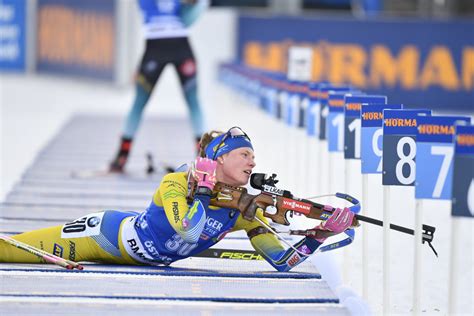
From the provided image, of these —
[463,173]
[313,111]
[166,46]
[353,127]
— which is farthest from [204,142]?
[166,46]

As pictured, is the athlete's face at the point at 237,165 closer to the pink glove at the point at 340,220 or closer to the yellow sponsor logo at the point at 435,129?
the pink glove at the point at 340,220

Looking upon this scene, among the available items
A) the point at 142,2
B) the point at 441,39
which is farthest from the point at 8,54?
the point at 142,2

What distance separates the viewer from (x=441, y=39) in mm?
20609

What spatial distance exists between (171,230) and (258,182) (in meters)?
0.49

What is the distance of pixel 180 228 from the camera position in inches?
223

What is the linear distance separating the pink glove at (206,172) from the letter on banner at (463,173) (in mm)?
1445

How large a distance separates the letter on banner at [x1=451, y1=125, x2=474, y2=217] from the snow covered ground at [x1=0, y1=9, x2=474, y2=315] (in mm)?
141

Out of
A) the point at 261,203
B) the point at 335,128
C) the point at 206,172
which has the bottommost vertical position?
the point at 261,203

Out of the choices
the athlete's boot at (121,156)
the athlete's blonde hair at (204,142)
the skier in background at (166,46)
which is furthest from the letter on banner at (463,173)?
the athlete's boot at (121,156)

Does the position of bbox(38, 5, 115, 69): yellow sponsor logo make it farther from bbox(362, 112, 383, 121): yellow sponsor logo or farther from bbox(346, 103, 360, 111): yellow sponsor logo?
bbox(362, 112, 383, 121): yellow sponsor logo

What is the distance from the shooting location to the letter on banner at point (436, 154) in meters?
4.88

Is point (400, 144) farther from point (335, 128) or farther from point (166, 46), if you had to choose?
point (166, 46)

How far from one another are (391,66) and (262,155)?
A: 330 inches

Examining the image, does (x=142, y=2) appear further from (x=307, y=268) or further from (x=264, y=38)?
(x=264, y=38)
